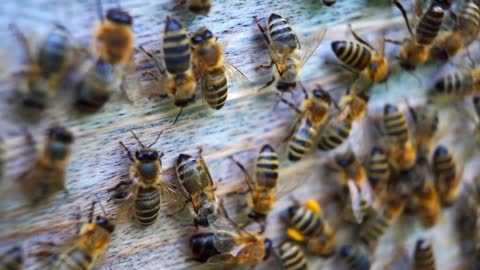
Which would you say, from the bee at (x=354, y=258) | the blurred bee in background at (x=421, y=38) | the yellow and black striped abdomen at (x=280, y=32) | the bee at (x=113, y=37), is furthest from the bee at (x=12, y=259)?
the blurred bee in background at (x=421, y=38)

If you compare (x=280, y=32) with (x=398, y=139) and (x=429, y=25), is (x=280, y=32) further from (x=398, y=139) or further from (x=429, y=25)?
(x=398, y=139)

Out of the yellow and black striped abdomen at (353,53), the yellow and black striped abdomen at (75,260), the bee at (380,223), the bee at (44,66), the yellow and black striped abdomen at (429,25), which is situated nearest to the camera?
the bee at (44,66)

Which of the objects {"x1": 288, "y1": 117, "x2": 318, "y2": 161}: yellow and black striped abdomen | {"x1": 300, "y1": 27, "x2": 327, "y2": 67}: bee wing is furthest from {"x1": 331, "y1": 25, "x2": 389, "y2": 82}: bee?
{"x1": 288, "y1": 117, "x2": 318, "y2": 161}: yellow and black striped abdomen

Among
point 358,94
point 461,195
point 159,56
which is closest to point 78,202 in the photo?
point 159,56

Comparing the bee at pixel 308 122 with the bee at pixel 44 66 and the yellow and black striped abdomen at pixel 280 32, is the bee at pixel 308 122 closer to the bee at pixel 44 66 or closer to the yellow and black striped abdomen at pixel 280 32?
the yellow and black striped abdomen at pixel 280 32

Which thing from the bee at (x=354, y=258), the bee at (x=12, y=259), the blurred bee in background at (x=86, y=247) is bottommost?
the bee at (x=354, y=258)

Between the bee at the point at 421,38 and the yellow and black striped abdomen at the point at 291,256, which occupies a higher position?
the bee at the point at 421,38

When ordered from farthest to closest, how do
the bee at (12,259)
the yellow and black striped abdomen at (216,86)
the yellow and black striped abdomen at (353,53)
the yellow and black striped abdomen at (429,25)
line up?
the yellow and black striped abdomen at (429,25)
the yellow and black striped abdomen at (353,53)
the yellow and black striped abdomen at (216,86)
the bee at (12,259)

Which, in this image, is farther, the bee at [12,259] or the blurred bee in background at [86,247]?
the blurred bee in background at [86,247]
